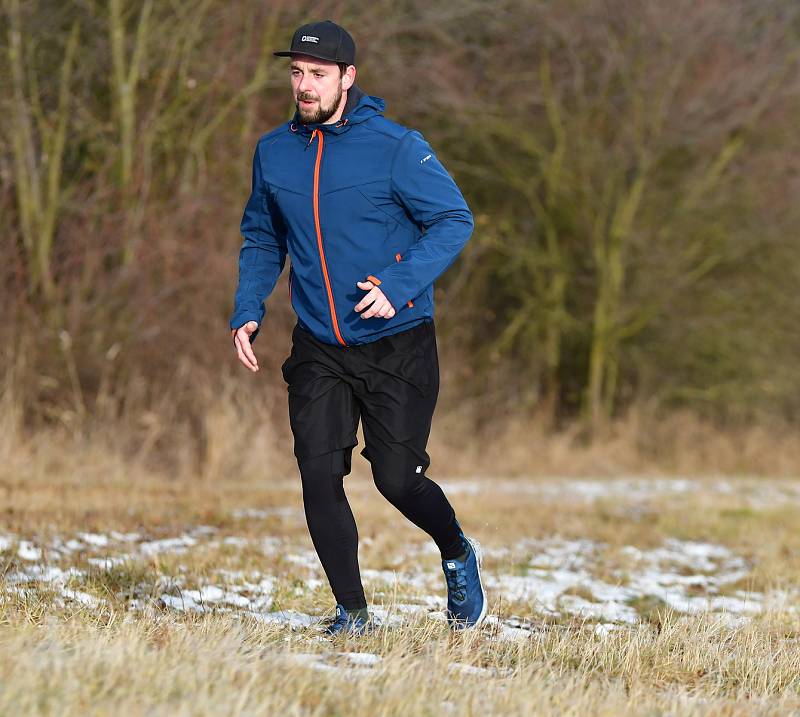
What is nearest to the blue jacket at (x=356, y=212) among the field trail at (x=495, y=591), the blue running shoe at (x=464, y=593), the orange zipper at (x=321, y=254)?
the orange zipper at (x=321, y=254)

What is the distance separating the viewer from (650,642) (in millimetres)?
4398

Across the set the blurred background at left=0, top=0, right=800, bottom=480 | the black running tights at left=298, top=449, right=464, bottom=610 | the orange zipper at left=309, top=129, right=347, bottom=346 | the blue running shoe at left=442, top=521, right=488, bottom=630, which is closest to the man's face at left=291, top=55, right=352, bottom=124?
the orange zipper at left=309, top=129, right=347, bottom=346

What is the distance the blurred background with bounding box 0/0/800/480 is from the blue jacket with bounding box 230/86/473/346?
681cm

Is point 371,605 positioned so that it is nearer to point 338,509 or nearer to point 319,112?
point 338,509

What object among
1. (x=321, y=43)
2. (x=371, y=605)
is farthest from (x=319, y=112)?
(x=371, y=605)

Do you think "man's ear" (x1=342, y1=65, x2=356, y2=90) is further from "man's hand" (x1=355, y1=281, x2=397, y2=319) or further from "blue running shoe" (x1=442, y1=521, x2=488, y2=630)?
"blue running shoe" (x1=442, y1=521, x2=488, y2=630)

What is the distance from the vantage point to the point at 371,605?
5254 millimetres

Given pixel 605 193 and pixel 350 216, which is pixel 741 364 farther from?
pixel 350 216

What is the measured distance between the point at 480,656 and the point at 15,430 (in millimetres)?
7627

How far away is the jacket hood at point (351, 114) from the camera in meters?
4.46

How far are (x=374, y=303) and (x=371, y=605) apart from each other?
1.58 m

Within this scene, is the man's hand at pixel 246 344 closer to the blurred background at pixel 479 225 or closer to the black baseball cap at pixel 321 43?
the black baseball cap at pixel 321 43

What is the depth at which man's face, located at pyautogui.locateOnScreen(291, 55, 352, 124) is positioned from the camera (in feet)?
14.4

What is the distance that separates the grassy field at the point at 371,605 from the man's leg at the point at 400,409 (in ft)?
1.69
